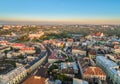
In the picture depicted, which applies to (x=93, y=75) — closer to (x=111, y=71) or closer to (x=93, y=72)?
(x=93, y=72)

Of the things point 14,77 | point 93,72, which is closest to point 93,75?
point 93,72

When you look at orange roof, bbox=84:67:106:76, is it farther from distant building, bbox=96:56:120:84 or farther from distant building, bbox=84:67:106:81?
distant building, bbox=96:56:120:84

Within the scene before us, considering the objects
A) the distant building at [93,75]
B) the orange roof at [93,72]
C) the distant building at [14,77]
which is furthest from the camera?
the orange roof at [93,72]

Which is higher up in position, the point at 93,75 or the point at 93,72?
the point at 93,72

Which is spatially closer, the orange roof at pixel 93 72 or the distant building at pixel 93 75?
the distant building at pixel 93 75

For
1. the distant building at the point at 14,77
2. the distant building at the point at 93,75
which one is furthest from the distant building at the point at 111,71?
the distant building at the point at 14,77

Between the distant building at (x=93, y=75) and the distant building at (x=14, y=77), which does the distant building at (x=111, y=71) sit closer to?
the distant building at (x=93, y=75)

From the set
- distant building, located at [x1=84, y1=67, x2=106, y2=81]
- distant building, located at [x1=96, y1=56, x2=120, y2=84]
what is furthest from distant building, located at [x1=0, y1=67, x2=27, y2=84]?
distant building, located at [x1=96, y1=56, x2=120, y2=84]

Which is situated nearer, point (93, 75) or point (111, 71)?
point (93, 75)

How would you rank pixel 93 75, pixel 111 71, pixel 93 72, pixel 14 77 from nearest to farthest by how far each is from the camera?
pixel 14 77
pixel 93 75
pixel 93 72
pixel 111 71

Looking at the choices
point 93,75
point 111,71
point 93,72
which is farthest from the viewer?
point 111,71

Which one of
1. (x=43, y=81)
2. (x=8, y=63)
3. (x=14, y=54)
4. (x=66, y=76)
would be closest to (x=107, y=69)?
(x=66, y=76)
